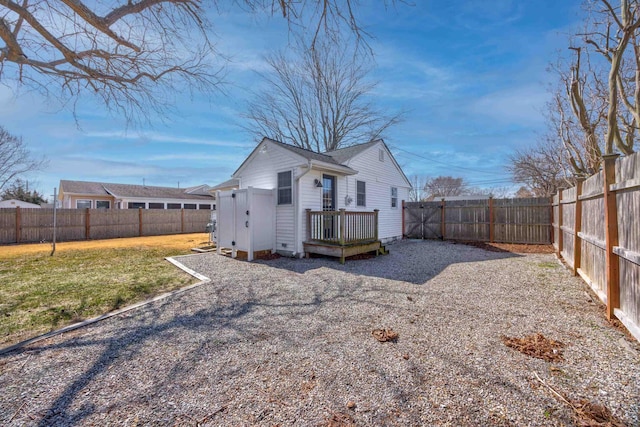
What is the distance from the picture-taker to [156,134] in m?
6.75

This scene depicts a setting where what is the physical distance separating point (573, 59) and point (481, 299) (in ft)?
25.6

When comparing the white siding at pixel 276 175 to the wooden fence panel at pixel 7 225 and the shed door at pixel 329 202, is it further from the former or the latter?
the wooden fence panel at pixel 7 225

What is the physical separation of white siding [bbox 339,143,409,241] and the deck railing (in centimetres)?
135

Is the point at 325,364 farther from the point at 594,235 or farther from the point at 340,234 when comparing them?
the point at 340,234

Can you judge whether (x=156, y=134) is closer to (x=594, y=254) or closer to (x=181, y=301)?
(x=181, y=301)

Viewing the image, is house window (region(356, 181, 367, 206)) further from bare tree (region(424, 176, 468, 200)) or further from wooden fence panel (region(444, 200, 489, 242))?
bare tree (region(424, 176, 468, 200))

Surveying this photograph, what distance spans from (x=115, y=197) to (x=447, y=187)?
38914mm

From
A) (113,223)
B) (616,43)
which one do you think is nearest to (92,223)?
(113,223)

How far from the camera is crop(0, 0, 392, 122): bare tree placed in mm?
3971

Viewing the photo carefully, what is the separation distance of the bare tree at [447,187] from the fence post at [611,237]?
37816 mm

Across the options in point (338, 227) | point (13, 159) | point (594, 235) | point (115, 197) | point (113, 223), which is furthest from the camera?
point (115, 197)

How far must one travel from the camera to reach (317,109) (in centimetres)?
2062

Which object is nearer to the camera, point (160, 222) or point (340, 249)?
point (340, 249)

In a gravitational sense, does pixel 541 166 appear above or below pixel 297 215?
above
